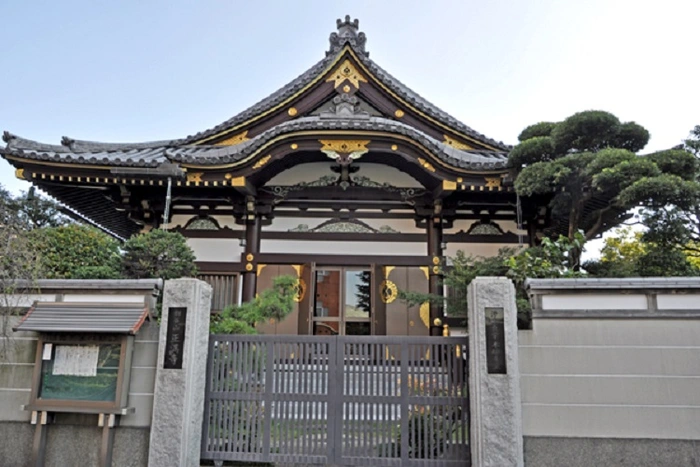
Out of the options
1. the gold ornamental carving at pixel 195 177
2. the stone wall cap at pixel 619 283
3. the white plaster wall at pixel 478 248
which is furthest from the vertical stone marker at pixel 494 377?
the gold ornamental carving at pixel 195 177

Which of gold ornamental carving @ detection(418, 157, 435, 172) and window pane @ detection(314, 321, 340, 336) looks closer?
gold ornamental carving @ detection(418, 157, 435, 172)

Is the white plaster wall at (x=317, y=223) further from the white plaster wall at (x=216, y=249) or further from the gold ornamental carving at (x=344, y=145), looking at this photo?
the gold ornamental carving at (x=344, y=145)

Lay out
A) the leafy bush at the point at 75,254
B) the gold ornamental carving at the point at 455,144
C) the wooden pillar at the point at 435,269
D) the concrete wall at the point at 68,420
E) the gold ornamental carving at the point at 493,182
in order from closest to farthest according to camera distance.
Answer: the concrete wall at the point at 68,420, the leafy bush at the point at 75,254, the gold ornamental carving at the point at 493,182, the wooden pillar at the point at 435,269, the gold ornamental carving at the point at 455,144

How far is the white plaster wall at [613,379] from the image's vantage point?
4.29 m

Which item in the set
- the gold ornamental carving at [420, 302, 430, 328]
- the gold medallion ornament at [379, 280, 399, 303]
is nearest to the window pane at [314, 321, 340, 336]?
the gold medallion ornament at [379, 280, 399, 303]

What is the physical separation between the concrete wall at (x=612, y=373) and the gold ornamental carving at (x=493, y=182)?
3.28 meters

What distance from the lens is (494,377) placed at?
167 inches

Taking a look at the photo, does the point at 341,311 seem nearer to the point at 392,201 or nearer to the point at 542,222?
the point at 392,201

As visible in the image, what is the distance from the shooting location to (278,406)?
15.1ft

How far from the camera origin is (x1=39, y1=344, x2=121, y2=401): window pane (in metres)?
4.56

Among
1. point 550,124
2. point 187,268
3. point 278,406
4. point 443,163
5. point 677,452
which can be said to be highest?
point 550,124

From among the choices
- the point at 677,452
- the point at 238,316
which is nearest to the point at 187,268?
the point at 238,316

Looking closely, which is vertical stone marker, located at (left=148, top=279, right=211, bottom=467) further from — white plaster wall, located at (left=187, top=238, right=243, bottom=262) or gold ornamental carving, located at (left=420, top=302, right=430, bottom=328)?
gold ornamental carving, located at (left=420, top=302, right=430, bottom=328)

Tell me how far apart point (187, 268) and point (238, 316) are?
4.11 feet
